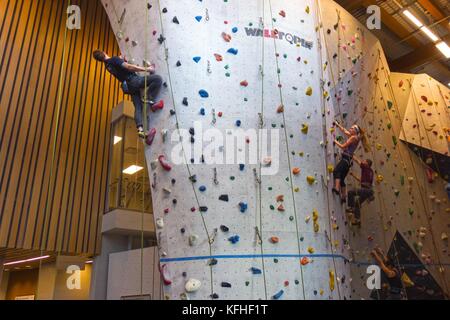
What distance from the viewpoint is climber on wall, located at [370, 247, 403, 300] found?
5484mm

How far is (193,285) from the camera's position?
353 centimetres

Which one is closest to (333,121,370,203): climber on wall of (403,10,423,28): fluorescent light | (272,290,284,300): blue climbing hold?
(272,290,284,300): blue climbing hold

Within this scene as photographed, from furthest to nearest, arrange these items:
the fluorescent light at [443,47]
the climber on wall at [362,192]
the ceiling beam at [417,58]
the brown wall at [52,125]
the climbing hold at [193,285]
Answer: the ceiling beam at [417,58] → the fluorescent light at [443,47] → the brown wall at [52,125] → the climber on wall at [362,192] → the climbing hold at [193,285]

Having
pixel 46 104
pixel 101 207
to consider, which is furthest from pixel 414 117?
pixel 46 104

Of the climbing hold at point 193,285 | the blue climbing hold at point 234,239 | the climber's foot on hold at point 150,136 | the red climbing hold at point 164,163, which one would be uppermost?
the climber's foot on hold at point 150,136

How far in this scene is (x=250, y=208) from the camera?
12.5 feet

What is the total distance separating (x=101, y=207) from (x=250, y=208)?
4.61 m

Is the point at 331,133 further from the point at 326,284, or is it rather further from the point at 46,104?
the point at 46,104

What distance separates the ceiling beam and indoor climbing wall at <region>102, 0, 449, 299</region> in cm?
436

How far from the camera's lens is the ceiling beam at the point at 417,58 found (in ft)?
27.1

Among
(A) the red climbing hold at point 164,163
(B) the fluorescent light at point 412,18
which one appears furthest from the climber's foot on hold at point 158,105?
(B) the fluorescent light at point 412,18

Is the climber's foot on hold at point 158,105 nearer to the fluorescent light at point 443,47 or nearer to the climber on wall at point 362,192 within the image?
the climber on wall at point 362,192

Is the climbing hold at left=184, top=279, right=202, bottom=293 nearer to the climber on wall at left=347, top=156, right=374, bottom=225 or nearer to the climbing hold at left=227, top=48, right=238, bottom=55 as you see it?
the climbing hold at left=227, top=48, right=238, bottom=55

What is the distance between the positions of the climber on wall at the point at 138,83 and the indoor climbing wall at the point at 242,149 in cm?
10
